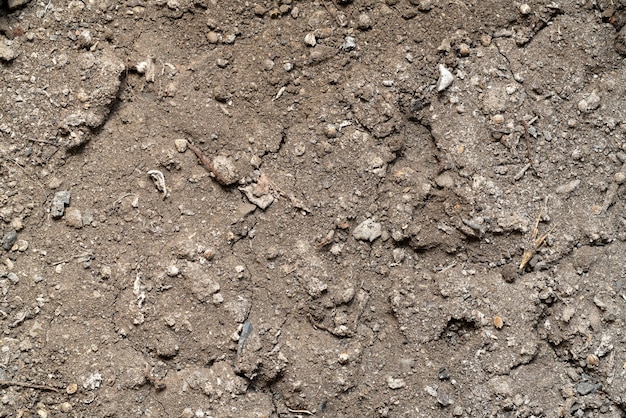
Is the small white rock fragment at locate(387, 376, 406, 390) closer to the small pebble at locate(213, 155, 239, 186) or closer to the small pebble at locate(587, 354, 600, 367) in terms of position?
the small pebble at locate(587, 354, 600, 367)

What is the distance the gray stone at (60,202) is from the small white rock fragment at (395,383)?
1154 mm

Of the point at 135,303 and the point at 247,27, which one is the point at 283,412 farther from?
the point at 247,27

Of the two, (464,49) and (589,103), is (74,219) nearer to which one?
(464,49)

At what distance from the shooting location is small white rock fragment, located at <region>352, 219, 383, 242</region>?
215 cm

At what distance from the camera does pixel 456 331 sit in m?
2.16

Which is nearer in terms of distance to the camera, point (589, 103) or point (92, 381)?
point (92, 381)

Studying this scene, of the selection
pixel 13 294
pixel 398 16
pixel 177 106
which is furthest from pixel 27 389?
pixel 398 16

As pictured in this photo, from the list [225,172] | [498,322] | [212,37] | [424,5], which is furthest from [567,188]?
[212,37]

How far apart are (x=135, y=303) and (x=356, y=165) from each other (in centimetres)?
82

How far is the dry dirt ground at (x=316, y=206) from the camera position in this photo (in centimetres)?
206

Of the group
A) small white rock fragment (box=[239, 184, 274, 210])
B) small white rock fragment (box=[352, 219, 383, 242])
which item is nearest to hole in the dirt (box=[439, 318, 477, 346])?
small white rock fragment (box=[352, 219, 383, 242])

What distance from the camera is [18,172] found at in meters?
2.05

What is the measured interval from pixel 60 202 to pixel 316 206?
80cm

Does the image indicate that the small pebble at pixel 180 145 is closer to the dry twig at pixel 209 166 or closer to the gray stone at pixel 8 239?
the dry twig at pixel 209 166
